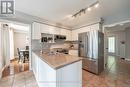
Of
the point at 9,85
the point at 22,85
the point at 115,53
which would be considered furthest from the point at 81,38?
the point at 115,53

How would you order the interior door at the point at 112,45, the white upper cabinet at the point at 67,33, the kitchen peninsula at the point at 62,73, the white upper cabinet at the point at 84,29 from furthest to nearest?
the interior door at the point at 112,45 → the white upper cabinet at the point at 67,33 → the white upper cabinet at the point at 84,29 → the kitchen peninsula at the point at 62,73

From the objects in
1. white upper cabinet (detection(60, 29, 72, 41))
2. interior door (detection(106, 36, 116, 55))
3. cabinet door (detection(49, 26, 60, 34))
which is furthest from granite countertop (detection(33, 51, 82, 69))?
interior door (detection(106, 36, 116, 55))

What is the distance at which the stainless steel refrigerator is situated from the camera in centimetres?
370

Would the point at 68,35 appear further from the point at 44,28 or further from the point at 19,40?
the point at 19,40

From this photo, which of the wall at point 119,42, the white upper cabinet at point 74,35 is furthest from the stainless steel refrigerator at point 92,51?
the wall at point 119,42

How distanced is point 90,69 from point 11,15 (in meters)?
3.91

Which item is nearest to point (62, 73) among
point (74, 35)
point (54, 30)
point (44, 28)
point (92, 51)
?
point (92, 51)

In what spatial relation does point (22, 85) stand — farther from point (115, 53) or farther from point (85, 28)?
point (115, 53)

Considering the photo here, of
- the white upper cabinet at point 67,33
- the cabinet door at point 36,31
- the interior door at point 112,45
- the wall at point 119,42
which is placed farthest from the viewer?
the interior door at point 112,45

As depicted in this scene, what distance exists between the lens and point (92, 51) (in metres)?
3.86

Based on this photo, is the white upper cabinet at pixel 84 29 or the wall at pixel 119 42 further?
the wall at pixel 119 42

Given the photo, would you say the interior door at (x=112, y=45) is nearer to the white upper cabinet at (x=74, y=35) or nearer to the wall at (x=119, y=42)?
the wall at (x=119, y=42)

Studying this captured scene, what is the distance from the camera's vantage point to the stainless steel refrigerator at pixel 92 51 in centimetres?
370

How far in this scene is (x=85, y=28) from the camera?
5.09 metres
